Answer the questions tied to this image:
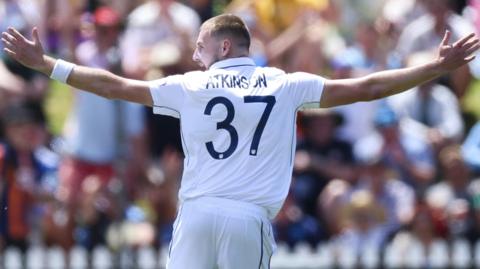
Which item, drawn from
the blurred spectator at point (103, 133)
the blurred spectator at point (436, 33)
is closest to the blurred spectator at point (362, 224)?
the blurred spectator at point (436, 33)

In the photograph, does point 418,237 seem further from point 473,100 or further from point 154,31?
point 154,31

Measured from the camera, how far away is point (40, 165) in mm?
13844

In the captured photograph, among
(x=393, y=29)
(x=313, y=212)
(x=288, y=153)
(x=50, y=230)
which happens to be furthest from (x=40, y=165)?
(x=288, y=153)

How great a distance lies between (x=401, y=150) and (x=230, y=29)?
6021 mm

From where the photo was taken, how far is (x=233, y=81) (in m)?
8.45

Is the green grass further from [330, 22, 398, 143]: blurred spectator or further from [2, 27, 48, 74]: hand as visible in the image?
[2, 27, 48, 74]: hand

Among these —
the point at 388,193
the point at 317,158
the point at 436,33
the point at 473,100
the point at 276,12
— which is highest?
the point at 276,12

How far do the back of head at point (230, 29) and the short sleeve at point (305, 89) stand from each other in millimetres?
379

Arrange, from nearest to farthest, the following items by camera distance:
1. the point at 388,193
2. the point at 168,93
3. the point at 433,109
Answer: the point at 168,93 → the point at 388,193 → the point at 433,109

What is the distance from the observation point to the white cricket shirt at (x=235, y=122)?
8.43m

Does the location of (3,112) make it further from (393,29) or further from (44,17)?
(393,29)

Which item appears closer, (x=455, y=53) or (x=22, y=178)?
(x=455, y=53)

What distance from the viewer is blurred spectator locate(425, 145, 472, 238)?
557 inches

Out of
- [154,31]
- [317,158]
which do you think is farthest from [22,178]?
[317,158]
